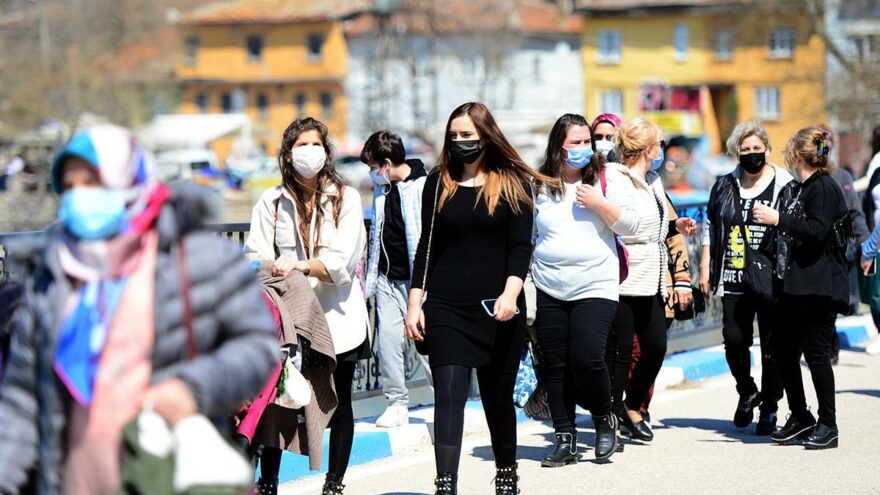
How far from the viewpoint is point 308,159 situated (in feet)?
23.1

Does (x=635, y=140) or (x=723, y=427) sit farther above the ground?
(x=635, y=140)

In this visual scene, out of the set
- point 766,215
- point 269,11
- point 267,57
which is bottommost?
point 766,215

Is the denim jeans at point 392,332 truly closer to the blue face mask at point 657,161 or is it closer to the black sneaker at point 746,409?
the blue face mask at point 657,161

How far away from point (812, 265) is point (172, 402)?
5.73 meters

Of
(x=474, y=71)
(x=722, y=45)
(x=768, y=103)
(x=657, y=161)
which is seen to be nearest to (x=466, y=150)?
(x=657, y=161)

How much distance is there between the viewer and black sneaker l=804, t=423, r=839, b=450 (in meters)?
8.81

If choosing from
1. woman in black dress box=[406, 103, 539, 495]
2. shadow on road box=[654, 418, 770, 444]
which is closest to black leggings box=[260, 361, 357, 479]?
woman in black dress box=[406, 103, 539, 495]

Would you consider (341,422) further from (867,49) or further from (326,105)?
(326,105)

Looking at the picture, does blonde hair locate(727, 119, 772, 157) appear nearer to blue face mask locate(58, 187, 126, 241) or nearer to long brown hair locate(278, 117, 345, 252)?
long brown hair locate(278, 117, 345, 252)

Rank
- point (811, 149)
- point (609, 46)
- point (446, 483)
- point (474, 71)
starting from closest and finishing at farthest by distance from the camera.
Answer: point (446, 483), point (811, 149), point (474, 71), point (609, 46)

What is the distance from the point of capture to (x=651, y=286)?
876 centimetres

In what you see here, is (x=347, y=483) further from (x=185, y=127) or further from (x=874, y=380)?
(x=185, y=127)

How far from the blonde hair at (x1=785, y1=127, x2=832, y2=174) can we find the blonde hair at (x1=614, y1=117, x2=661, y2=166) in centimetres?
78

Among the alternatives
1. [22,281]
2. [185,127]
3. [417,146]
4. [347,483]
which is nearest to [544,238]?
[347,483]
